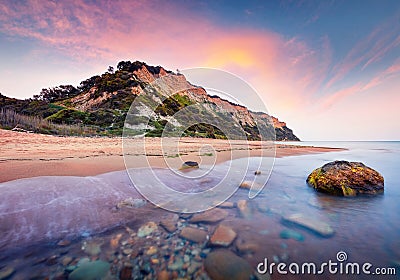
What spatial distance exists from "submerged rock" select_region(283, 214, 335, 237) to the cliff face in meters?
16.6

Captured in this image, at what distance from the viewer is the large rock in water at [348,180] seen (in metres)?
4.28

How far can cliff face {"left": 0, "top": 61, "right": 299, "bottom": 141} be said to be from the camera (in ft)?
84.7

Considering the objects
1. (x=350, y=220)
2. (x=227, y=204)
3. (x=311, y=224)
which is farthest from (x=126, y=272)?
(x=350, y=220)

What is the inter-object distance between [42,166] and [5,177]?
50.8 inches

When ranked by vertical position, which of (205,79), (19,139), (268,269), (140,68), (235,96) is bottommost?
(268,269)

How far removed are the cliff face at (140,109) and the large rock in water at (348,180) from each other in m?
14.7

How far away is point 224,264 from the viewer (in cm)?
180

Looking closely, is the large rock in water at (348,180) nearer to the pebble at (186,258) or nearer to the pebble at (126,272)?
the pebble at (186,258)

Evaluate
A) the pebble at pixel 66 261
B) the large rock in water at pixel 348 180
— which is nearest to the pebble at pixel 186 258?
the pebble at pixel 66 261

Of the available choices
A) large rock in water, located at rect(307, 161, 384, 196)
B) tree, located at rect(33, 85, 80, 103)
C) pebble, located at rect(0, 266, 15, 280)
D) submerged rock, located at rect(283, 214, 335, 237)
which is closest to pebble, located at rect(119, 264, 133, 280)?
pebble, located at rect(0, 266, 15, 280)

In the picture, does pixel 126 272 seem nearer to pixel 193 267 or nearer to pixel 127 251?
pixel 127 251

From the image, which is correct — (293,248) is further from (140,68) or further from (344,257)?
(140,68)

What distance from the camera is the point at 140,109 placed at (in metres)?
35.6

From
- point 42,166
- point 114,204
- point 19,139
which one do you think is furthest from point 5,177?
point 19,139
